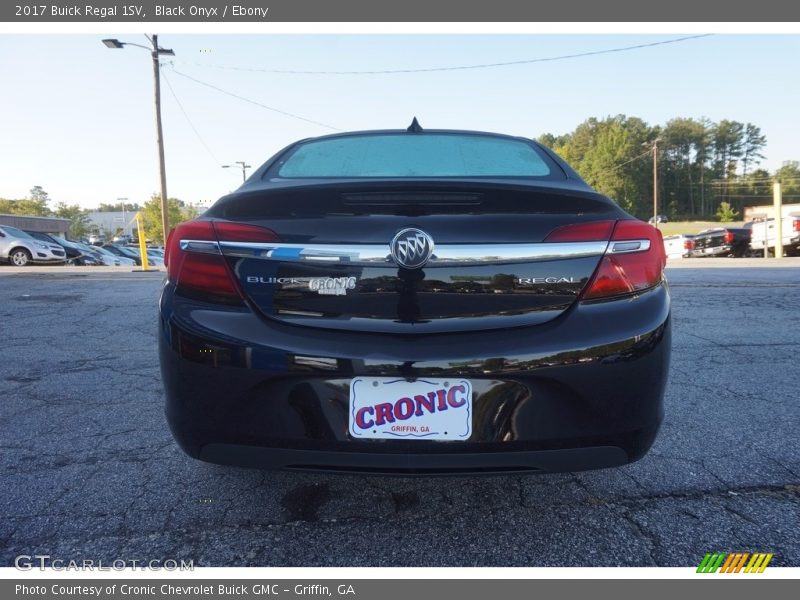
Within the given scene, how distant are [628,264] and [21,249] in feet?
64.2

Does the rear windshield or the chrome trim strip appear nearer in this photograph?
the chrome trim strip

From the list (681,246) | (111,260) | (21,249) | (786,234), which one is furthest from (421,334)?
(111,260)

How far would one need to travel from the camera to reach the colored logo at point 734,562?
159cm

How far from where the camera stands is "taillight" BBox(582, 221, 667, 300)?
1.54 meters

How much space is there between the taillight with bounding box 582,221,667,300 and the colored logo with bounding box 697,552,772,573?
0.90 m

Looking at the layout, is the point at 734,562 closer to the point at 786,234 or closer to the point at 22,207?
the point at 786,234

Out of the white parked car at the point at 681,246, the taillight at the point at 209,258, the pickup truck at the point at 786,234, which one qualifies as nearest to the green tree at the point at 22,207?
the white parked car at the point at 681,246

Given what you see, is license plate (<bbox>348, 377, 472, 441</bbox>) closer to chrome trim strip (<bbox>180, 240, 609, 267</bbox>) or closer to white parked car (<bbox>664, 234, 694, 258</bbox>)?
chrome trim strip (<bbox>180, 240, 609, 267</bbox>)

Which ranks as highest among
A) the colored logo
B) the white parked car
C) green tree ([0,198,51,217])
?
green tree ([0,198,51,217])

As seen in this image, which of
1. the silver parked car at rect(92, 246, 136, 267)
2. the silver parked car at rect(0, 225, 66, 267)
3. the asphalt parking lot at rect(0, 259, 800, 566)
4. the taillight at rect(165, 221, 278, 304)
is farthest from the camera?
the silver parked car at rect(92, 246, 136, 267)

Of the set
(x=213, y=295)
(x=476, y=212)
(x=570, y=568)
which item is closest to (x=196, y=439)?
(x=213, y=295)

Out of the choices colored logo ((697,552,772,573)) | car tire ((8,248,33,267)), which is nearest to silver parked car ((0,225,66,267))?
car tire ((8,248,33,267))

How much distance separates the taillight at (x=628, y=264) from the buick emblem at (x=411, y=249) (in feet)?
1.63

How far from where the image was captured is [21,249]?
16.3m
